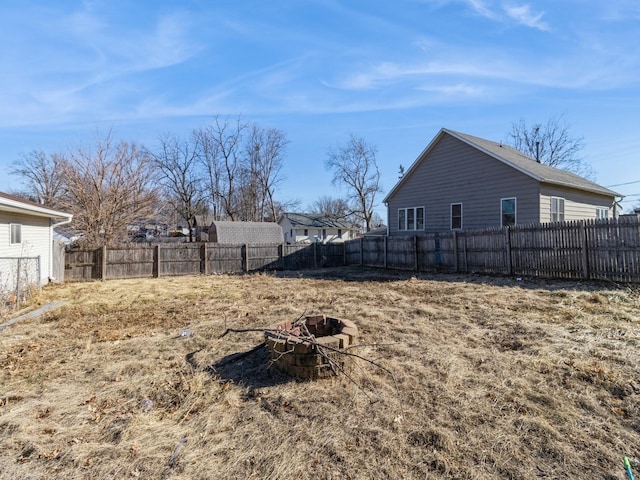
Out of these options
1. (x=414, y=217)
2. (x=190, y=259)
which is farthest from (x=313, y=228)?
(x=190, y=259)

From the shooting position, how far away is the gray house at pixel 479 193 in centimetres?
1332

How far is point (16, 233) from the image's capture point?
10344 millimetres

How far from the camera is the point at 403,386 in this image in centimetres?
364

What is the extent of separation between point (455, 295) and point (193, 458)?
7.37 meters

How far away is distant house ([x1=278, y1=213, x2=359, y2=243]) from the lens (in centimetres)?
4247

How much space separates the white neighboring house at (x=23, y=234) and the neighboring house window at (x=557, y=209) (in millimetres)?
16837

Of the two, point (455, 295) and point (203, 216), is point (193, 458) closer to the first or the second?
point (455, 295)

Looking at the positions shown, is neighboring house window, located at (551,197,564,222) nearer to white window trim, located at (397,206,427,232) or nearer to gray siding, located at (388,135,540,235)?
gray siding, located at (388,135,540,235)

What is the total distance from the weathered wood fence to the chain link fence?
4462 millimetres

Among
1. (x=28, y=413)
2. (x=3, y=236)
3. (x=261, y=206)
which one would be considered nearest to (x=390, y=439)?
(x=28, y=413)

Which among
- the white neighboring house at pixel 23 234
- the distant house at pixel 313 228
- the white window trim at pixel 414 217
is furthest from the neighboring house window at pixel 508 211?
the distant house at pixel 313 228

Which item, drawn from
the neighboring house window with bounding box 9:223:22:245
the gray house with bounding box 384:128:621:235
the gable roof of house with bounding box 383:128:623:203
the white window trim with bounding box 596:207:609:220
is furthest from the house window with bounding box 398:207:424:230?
the neighboring house window with bounding box 9:223:22:245

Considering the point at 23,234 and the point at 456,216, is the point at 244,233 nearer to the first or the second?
the point at 456,216

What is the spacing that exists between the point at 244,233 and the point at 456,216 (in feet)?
57.6
